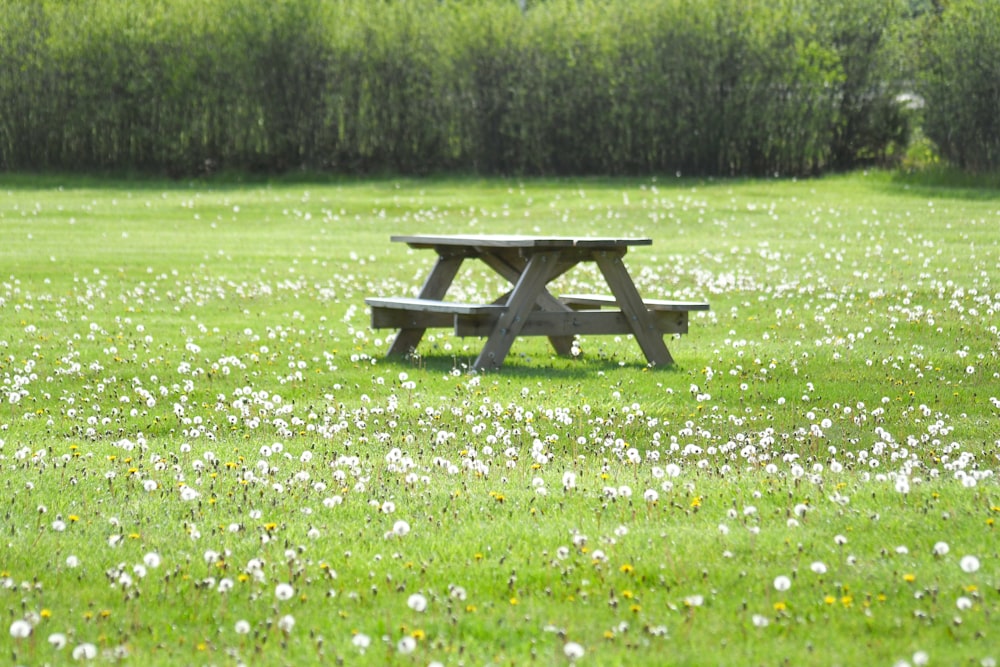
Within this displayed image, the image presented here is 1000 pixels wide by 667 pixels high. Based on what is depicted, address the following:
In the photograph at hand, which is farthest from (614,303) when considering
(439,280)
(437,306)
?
(437,306)

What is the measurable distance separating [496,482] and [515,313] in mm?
4552

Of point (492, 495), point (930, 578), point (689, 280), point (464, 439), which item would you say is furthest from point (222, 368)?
point (689, 280)

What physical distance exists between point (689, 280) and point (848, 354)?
7.45 m

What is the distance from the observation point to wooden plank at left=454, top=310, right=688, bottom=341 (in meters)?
11.8

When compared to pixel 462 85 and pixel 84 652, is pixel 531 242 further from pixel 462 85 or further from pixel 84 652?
pixel 462 85

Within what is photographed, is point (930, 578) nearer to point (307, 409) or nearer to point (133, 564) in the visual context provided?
point (133, 564)

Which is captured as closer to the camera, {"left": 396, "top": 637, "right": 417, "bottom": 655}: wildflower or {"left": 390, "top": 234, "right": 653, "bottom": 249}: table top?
{"left": 396, "top": 637, "right": 417, "bottom": 655}: wildflower

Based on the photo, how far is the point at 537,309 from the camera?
13.1 m

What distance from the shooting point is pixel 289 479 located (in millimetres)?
7254

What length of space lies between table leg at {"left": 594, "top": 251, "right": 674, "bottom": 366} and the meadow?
27 centimetres

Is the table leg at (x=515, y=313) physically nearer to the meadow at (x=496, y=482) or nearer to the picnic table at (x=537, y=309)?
the picnic table at (x=537, y=309)

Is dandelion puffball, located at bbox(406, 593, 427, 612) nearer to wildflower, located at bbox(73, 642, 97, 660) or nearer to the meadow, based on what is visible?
the meadow

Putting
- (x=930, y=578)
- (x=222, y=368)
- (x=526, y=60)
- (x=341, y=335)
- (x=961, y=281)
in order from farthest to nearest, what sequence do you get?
(x=526, y=60), (x=961, y=281), (x=341, y=335), (x=222, y=368), (x=930, y=578)

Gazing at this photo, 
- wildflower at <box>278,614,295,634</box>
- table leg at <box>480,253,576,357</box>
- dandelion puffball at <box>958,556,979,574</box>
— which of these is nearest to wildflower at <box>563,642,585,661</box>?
wildflower at <box>278,614,295,634</box>
